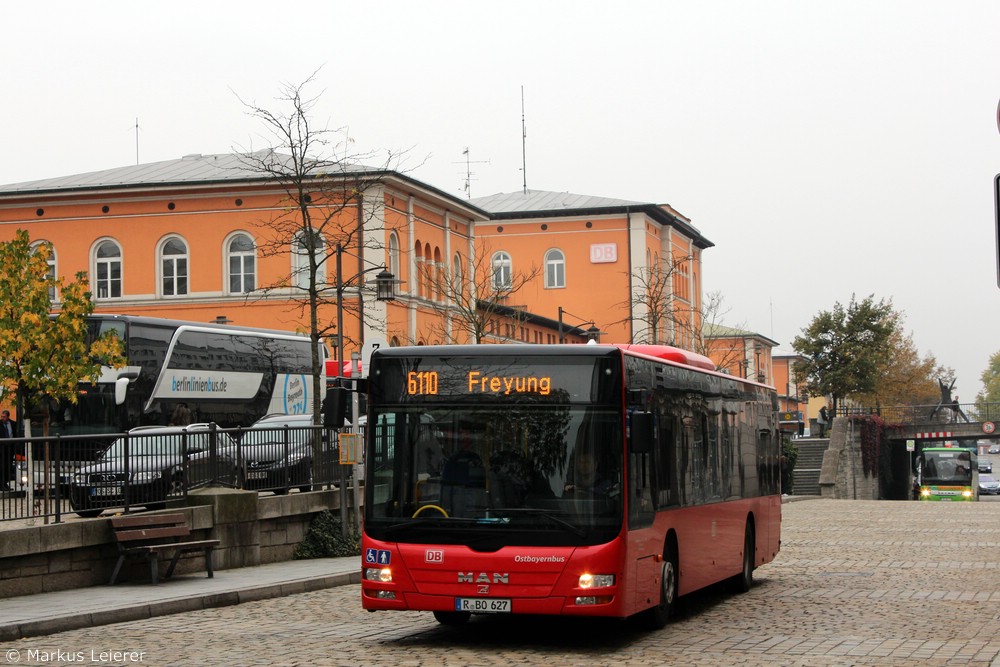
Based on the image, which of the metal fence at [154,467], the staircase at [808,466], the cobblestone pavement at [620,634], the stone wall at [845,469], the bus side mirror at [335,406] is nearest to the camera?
the cobblestone pavement at [620,634]

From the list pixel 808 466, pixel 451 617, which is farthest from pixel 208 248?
pixel 451 617

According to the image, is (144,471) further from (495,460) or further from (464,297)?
(464,297)

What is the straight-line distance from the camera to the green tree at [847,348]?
92.1m

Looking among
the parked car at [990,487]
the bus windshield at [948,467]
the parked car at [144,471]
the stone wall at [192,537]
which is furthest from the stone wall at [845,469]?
the parked car at [144,471]

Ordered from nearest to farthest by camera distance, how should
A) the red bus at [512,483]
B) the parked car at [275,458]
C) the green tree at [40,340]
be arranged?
the red bus at [512,483], the parked car at [275,458], the green tree at [40,340]

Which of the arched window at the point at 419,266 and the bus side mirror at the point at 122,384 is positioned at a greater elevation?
the arched window at the point at 419,266

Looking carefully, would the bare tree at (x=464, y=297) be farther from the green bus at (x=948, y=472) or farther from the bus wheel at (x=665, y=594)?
the bus wheel at (x=665, y=594)

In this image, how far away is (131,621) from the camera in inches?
612

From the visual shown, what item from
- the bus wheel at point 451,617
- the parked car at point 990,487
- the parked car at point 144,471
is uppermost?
the parked car at point 144,471

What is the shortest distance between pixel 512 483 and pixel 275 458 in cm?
1064

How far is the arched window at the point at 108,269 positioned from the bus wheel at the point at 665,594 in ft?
172

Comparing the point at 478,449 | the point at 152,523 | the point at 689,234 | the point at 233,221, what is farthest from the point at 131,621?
the point at 689,234

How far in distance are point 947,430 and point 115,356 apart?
72.6 m

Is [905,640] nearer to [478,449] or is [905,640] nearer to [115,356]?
[478,449]
